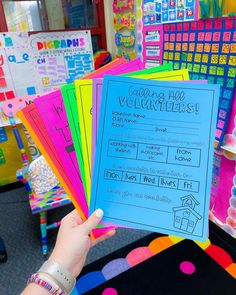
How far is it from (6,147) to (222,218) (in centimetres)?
175

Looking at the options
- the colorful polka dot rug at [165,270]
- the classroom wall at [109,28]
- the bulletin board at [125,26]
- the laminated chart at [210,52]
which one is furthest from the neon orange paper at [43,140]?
the classroom wall at [109,28]

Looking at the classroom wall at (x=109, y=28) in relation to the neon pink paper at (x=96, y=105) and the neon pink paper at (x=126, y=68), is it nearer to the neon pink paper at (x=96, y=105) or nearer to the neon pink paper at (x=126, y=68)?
the neon pink paper at (x=126, y=68)

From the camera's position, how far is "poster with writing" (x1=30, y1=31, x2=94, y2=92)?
197cm

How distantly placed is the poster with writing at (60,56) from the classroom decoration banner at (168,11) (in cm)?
66

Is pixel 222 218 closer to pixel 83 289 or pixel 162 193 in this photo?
pixel 83 289

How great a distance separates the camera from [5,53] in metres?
1.89

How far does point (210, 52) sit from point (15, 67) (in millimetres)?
1431

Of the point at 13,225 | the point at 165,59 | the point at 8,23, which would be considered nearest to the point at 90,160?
the point at 165,59

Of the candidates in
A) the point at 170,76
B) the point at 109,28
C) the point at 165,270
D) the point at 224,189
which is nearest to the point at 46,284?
the point at 170,76

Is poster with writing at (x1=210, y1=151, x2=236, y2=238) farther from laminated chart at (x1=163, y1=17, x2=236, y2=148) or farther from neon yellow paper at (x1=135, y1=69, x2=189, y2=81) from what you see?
neon yellow paper at (x1=135, y1=69, x2=189, y2=81)

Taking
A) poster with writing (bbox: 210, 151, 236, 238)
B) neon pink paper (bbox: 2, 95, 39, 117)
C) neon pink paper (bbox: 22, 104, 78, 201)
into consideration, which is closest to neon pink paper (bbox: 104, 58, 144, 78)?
neon pink paper (bbox: 22, 104, 78, 201)

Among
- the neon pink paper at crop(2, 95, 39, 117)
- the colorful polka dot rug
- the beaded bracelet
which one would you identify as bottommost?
the colorful polka dot rug

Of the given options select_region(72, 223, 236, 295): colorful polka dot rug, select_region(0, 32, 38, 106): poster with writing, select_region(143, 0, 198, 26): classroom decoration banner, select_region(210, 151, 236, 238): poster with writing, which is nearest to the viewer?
select_region(72, 223, 236, 295): colorful polka dot rug

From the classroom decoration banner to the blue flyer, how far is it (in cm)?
89
